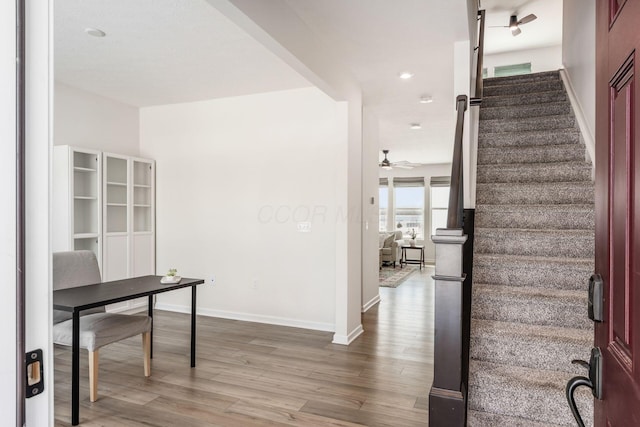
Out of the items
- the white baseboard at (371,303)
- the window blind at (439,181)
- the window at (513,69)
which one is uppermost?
the window at (513,69)

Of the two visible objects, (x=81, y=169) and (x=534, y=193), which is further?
(x=81, y=169)

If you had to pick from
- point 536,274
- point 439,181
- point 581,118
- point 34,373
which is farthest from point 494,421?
point 439,181

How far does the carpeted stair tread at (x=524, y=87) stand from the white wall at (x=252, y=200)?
6.31 ft

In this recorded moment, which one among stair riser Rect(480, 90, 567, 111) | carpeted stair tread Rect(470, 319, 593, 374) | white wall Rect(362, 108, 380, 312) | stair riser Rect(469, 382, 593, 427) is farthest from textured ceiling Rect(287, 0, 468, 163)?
stair riser Rect(469, 382, 593, 427)


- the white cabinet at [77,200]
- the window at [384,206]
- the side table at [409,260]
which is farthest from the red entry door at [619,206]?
the window at [384,206]

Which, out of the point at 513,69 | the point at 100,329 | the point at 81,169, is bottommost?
the point at 100,329

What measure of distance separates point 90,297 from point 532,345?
9.23 ft

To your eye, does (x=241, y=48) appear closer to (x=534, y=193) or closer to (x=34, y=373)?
(x=534, y=193)

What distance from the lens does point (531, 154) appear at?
11.6ft

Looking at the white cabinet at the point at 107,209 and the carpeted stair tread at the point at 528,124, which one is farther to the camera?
the white cabinet at the point at 107,209

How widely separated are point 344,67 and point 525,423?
320 centimetres

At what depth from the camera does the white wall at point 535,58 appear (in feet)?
20.3

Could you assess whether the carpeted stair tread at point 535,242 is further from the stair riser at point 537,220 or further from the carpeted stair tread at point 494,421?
the carpeted stair tread at point 494,421
